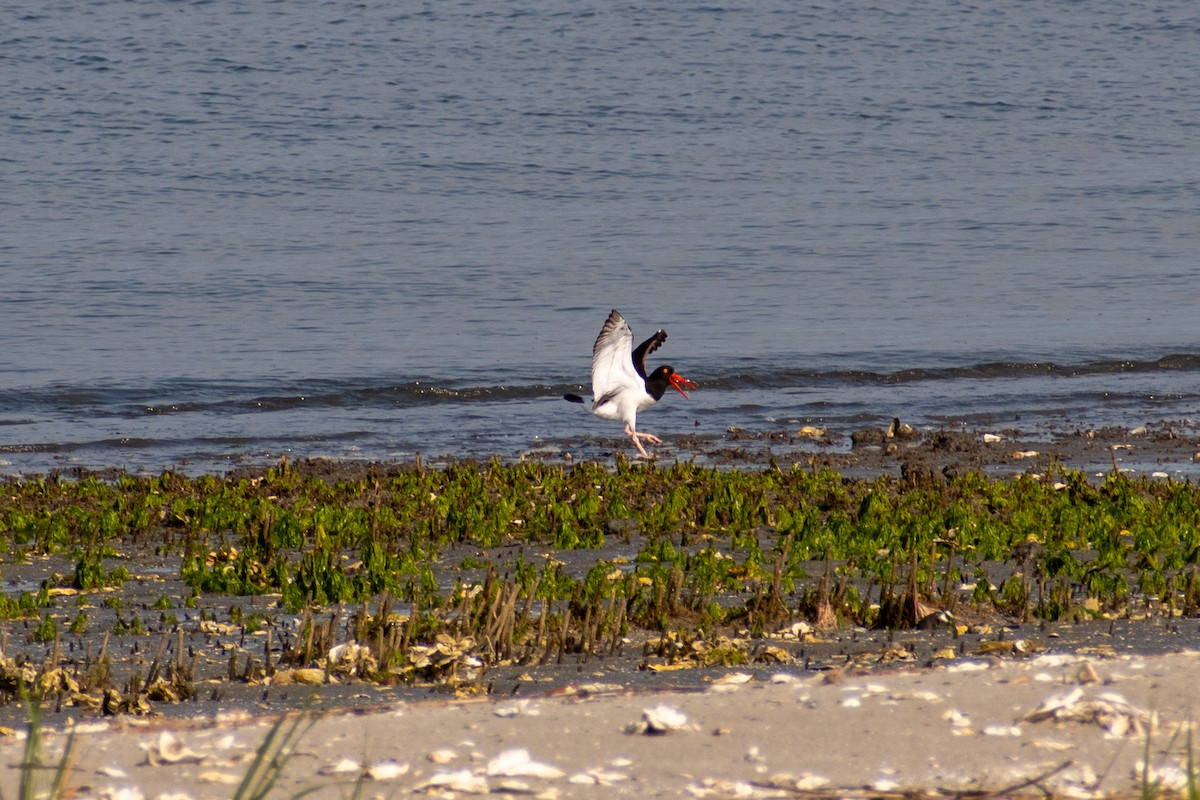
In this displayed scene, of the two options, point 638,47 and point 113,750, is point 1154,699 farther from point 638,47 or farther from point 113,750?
point 638,47

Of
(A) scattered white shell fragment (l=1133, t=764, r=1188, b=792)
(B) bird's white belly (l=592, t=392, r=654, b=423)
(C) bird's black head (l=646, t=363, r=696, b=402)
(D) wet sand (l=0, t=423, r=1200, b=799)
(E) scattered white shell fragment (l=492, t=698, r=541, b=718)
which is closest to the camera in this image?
(A) scattered white shell fragment (l=1133, t=764, r=1188, b=792)

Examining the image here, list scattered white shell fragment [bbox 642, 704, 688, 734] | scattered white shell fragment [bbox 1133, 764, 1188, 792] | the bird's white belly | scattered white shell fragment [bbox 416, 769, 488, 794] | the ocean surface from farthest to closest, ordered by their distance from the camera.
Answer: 1. the ocean surface
2. the bird's white belly
3. scattered white shell fragment [bbox 642, 704, 688, 734]
4. scattered white shell fragment [bbox 416, 769, 488, 794]
5. scattered white shell fragment [bbox 1133, 764, 1188, 792]

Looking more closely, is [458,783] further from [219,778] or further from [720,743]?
[720,743]

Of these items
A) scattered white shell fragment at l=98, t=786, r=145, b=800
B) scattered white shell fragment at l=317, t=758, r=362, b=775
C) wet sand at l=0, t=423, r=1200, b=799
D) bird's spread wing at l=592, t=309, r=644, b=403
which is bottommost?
wet sand at l=0, t=423, r=1200, b=799

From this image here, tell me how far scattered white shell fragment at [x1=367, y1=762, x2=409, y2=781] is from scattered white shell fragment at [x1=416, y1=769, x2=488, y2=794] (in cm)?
8

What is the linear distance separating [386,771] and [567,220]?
24062 mm

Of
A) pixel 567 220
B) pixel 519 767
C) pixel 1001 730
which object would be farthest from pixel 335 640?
pixel 567 220

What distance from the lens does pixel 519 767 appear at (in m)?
4.39

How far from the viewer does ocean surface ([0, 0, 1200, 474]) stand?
622 inches

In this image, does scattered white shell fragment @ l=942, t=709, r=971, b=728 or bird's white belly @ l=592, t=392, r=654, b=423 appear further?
bird's white belly @ l=592, t=392, r=654, b=423

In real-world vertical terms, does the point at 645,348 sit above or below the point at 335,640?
above

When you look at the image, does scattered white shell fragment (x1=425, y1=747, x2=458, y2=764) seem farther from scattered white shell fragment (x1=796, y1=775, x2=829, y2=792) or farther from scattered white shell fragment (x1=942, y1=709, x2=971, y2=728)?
scattered white shell fragment (x1=942, y1=709, x2=971, y2=728)

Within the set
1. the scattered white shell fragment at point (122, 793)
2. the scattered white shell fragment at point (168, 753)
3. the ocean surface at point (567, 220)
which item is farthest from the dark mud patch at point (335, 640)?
the ocean surface at point (567, 220)

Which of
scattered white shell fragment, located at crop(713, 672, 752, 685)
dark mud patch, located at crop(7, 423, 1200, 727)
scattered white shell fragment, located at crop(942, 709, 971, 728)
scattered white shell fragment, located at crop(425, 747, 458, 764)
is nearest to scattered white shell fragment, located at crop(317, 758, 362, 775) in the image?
scattered white shell fragment, located at crop(425, 747, 458, 764)
